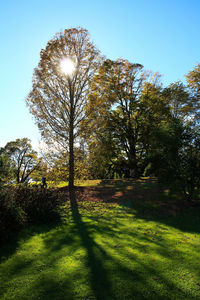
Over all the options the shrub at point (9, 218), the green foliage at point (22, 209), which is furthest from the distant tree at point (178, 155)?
the shrub at point (9, 218)

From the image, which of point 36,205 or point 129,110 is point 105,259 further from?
point 129,110

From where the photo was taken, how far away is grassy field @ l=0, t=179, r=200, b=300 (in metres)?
4.32

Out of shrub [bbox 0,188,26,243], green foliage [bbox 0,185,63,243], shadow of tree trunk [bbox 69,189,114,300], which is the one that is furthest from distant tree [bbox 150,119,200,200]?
shrub [bbox 0,188,26,243]

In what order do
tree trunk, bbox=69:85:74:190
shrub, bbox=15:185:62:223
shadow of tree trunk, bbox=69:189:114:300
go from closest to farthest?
shadow of tree trunk, bbox=69:189:114:300
shrub, bbox=15:185:62:223
tree trunk, bbox=69:85:74:190

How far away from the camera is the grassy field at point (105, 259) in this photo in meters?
4.32

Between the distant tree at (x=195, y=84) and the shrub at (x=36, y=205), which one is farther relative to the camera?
the distant tree at (x=195, y=84)

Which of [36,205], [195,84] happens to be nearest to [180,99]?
[195,84]

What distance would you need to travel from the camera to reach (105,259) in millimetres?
5688

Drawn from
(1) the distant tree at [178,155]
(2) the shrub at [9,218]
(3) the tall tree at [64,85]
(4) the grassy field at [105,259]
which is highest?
(3) the tall tree at [64,85]

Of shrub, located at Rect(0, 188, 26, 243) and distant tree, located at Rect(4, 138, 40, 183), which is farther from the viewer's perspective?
distant tree, located at Rect(4, 138, 40, 183)

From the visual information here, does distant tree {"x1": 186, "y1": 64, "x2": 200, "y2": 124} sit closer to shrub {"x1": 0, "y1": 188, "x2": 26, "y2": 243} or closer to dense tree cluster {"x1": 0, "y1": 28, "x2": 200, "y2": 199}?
dense tree cluster {"x1": 0, "y1": 28, "x2": 200, "y2": 199}

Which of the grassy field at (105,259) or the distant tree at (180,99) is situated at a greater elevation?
the distant tree at (180,99)

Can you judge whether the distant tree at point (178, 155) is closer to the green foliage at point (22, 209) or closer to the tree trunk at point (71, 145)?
the green foliage at point (22, 209)

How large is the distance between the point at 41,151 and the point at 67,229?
10.6 m
